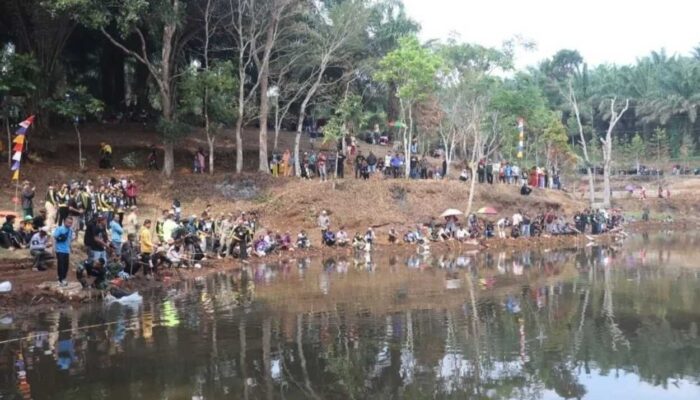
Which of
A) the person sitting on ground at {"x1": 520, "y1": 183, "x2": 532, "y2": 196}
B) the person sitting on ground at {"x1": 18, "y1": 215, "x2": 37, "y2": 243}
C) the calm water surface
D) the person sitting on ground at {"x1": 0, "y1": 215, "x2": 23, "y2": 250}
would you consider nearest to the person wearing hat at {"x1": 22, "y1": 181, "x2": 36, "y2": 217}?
the person sitting on ground at {"x1": 18, "y1": 215, "x2": 37, "y2": 243}

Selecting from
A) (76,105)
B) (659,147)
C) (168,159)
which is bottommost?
(168,159)

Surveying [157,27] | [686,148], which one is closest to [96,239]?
[157,27]

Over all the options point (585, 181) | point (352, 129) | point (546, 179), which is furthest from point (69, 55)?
point (585, 181)

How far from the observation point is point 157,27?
3103cm

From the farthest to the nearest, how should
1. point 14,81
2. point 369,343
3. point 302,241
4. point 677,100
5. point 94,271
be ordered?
point 677,100, point 14,81, point 302,241, point 94,271, point 369,343

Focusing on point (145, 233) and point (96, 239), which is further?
point (145, 233)

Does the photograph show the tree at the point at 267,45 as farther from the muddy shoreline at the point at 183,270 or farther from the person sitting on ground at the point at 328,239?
the muddy shoreline at the point at 183,270

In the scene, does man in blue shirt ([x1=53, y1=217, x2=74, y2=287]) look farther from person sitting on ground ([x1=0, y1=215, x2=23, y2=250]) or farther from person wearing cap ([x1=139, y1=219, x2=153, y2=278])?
person sitting on ground ([x1=0, y1=215, x2=23, y2=250])

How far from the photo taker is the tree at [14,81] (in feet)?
90.1

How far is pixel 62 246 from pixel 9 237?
15.7 ft

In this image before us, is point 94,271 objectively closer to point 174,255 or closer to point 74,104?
point 174,255

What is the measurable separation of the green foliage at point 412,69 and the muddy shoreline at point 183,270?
853 centimetres

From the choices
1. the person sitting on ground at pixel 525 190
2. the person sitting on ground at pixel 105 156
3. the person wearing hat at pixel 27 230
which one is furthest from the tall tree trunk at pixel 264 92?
the person sitting on ground at pixel 525 190

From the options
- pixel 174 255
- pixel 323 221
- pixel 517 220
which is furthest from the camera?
pixel 517 220
